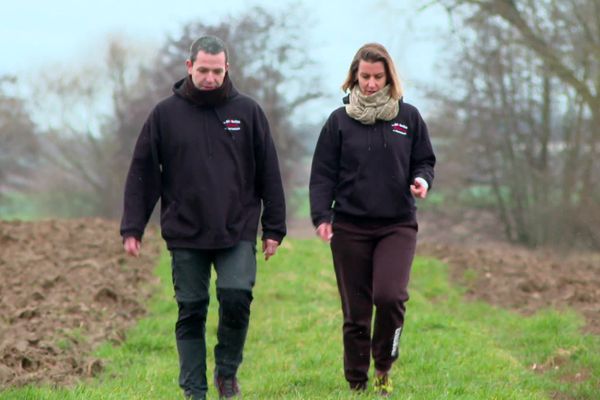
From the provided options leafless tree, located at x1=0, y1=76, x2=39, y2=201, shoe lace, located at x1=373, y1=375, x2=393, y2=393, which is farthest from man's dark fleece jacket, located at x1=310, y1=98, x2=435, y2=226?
leafless tree, located at x1=0, y1=76, x2=39, y2=201

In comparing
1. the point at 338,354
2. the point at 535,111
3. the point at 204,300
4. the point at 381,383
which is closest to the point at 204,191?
the point at 204,300

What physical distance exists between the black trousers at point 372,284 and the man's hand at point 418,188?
1.08ft

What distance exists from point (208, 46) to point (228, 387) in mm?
2313

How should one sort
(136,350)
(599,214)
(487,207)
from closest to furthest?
(136,350) < (599,214) < (487,207)

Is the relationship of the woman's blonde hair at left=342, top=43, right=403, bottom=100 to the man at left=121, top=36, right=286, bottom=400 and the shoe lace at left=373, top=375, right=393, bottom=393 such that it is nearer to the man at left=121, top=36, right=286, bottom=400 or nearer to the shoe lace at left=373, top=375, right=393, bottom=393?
the man at left=121, top=36, right=286, bottom=400

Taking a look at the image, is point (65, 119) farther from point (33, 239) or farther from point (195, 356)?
point (195, 356)

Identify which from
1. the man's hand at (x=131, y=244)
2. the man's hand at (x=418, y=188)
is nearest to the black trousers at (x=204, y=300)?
the man's hand at (x=131, y=244)

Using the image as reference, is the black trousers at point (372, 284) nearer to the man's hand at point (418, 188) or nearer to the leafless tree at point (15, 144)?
the man's hand at point (418, 188)

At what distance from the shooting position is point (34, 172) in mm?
57781

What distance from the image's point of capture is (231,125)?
266 inches

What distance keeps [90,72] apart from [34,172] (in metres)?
6.60

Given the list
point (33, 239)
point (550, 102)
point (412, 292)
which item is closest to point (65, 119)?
point (550, 102)

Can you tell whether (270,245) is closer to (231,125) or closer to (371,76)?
(231,125)

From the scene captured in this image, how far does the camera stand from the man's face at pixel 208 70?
Answer: 6598mm
